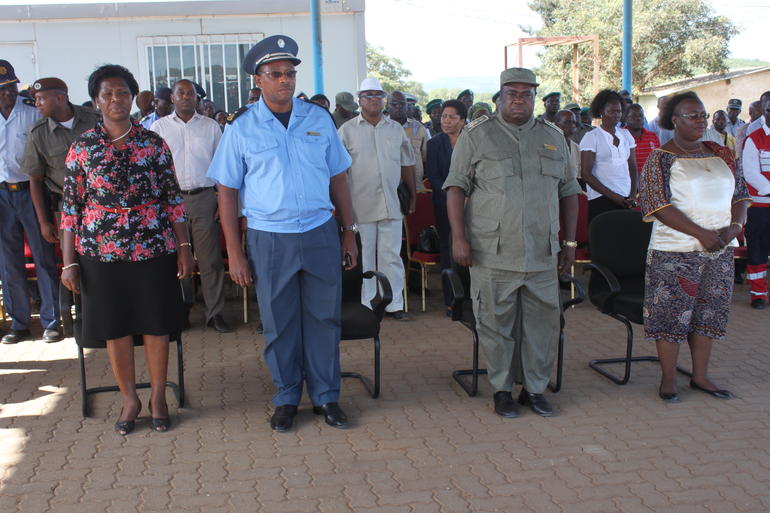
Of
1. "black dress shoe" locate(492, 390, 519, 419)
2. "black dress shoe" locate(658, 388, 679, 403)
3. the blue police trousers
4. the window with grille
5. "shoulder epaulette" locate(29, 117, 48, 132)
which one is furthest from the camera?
the window with grille

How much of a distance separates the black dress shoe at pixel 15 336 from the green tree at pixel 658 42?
27.8 meters

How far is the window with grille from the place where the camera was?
1168cm

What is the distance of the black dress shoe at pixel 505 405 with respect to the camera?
4250mm

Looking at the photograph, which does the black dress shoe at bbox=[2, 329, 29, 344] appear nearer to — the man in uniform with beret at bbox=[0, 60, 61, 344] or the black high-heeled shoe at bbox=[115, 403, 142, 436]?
the man in uniform with beret at bbox=[0, 60, 61, 344]

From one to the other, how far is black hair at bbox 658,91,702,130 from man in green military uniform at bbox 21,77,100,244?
13.7ft

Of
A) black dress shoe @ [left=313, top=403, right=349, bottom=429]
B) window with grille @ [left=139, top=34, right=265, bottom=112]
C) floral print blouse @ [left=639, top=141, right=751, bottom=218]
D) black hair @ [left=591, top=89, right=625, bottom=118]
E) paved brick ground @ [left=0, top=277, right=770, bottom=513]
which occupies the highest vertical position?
window with grille @ [left=139, top=34, right=265, bottom=112]

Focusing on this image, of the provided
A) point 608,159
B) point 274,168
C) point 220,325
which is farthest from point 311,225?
point 608,159

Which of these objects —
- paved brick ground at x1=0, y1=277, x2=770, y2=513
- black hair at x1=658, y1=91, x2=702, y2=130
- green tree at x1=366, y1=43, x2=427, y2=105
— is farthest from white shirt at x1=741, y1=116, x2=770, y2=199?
green tree at x1=366, y1=43, x2=427, y2=105

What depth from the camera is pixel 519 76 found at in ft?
13.1

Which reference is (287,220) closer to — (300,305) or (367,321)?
(300,305)

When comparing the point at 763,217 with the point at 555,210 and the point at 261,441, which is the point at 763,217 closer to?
the point at 555,210

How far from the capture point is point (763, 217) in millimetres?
6914

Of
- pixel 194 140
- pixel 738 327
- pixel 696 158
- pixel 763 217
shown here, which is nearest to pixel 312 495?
pixel 696 158

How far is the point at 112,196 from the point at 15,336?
9.44ft
